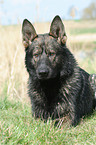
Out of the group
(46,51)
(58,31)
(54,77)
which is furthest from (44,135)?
(58,31)

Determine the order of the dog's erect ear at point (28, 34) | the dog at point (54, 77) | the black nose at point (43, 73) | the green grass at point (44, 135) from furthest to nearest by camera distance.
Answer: the dog's erect ear at point (28, 34), the dog at point (54, 77), the black nose at point (43, 73), the green grass at point (44, 135)

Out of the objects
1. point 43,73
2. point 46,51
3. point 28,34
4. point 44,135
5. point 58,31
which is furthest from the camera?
point 28,34

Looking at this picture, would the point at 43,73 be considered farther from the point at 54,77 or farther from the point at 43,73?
the point at 54,77

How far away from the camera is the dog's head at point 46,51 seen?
11.1 feet

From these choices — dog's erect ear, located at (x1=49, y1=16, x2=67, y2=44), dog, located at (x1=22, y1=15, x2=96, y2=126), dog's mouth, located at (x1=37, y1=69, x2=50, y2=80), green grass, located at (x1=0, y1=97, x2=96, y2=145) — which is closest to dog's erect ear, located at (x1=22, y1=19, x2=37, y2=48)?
dog, located at (x1=22, y1=15, x2=96, y2=126)

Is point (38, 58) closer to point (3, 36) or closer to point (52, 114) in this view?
point (52, 114)

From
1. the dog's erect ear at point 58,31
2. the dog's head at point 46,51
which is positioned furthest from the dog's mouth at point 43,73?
the dog's erect ear at point 58,31

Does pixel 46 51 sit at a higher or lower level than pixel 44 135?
higher

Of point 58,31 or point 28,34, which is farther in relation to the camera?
point 28,34

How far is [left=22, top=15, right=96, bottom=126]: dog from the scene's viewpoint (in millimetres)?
3518

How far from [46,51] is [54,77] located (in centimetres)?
44

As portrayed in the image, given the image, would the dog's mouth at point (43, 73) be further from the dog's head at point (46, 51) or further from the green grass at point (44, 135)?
the green grass at point (44, 135)

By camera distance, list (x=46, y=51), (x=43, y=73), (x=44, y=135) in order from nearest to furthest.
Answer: (x=44, y=135) < (x=43, y=73) < (x=46, y=51)

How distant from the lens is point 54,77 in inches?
139
